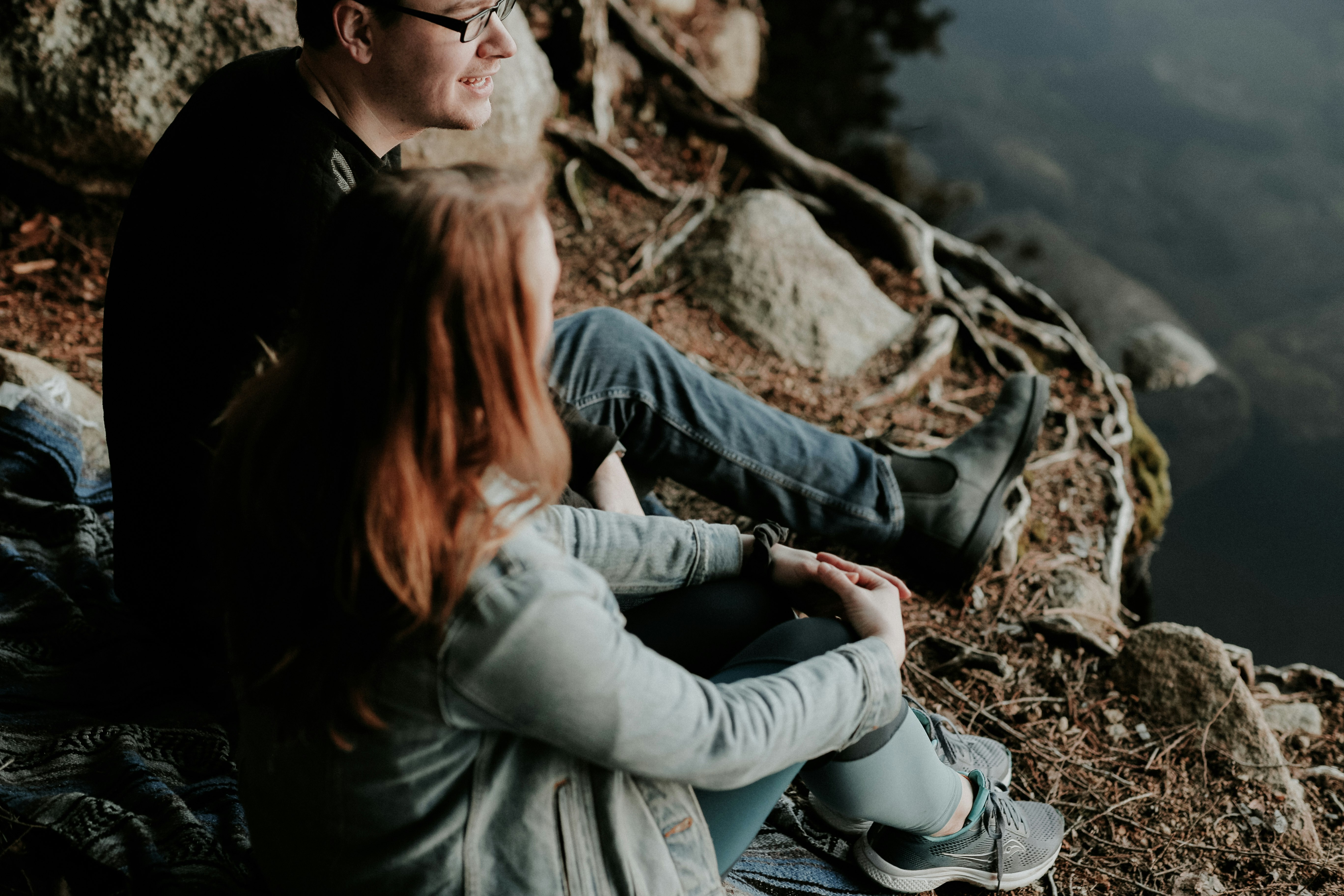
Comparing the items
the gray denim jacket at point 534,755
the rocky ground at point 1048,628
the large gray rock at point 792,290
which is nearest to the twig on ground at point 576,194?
Answer: the rocky ground at point 1048,628

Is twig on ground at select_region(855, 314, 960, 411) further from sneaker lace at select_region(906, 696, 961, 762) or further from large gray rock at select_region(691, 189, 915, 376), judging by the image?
sneaker lace at select_region(906, 696, 961, 762)

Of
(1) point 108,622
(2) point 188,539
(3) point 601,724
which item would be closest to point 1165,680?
(3) point 601,724

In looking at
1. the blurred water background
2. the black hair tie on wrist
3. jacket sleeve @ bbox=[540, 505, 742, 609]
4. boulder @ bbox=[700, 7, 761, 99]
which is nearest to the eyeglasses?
jacket sleeve @ bbox=[540, 505, 742, 609]

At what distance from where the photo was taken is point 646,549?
1608 mm

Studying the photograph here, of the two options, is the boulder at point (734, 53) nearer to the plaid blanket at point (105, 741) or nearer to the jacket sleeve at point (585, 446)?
the jacket sleeve at point (585, 446)

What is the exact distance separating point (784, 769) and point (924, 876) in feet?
2.02

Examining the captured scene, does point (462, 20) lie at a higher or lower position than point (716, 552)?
higher

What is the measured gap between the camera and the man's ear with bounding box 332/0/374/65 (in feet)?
5.63

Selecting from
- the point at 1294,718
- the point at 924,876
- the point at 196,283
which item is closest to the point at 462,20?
the point at 196,283

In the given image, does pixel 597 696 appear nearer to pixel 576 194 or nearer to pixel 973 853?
pixel 973 853

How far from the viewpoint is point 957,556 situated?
2406 mm

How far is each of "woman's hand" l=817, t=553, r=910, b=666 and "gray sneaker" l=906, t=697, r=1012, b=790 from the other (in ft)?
1.02

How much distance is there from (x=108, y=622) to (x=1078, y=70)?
7.48m

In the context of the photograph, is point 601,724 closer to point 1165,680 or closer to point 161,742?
point 161,742
